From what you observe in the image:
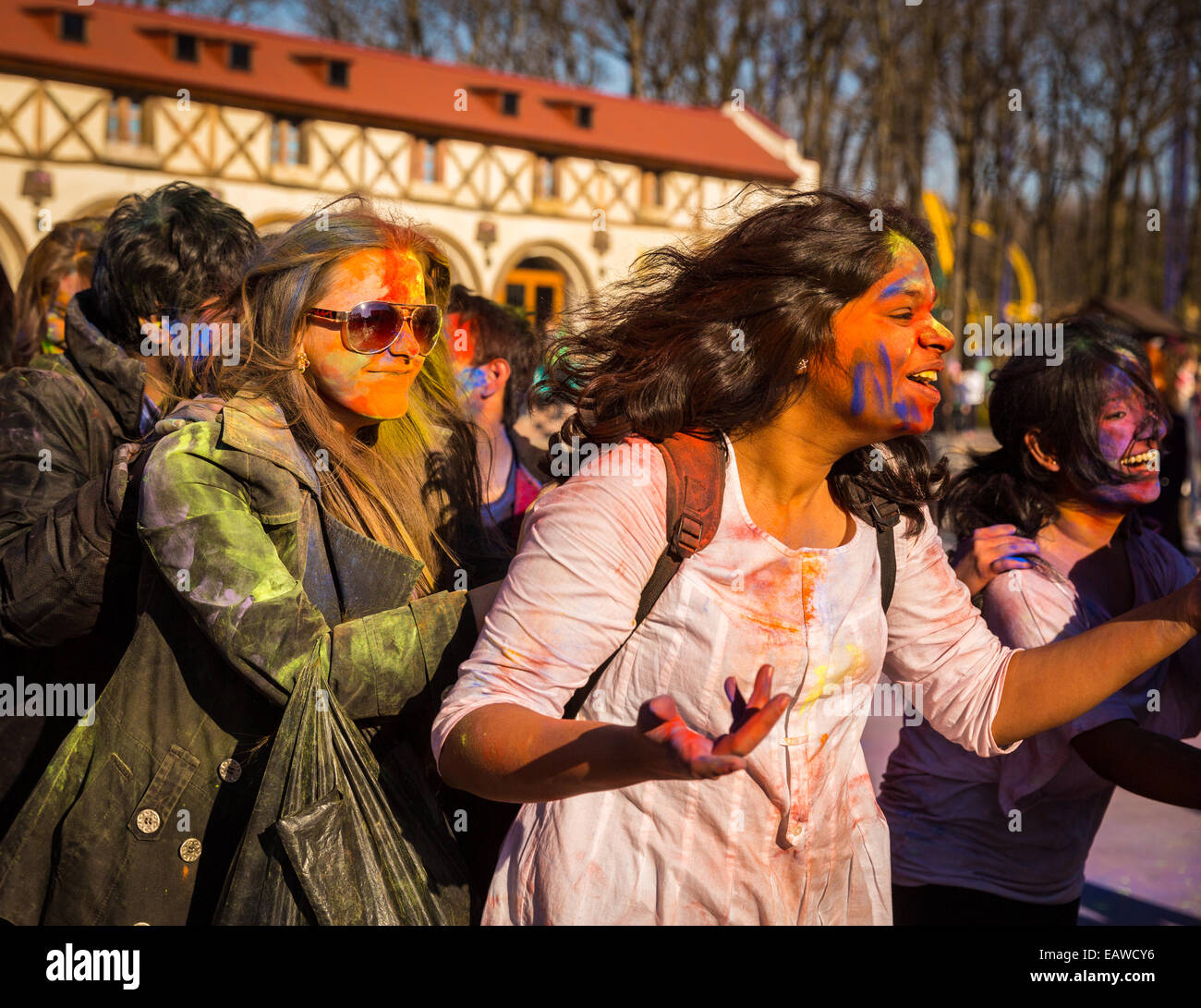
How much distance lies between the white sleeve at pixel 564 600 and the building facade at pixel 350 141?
54.3 feet

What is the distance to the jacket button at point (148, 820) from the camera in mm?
1946

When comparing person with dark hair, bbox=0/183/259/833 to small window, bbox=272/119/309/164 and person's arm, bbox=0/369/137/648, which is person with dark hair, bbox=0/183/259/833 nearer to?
person's arm, bbox=0/369/137/648

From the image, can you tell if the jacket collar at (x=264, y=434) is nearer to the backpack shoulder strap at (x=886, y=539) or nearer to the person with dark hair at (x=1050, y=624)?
the backpack shoulder strap at (x=886, y=539)

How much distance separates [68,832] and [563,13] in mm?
35885

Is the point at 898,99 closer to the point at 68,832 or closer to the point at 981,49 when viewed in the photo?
the point at 981,49

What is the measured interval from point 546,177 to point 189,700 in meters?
26.0

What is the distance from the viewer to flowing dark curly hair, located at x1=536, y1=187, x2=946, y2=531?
73.9 inches

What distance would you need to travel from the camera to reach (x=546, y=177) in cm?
2697

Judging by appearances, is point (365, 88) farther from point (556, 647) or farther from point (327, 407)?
point (556, 647)

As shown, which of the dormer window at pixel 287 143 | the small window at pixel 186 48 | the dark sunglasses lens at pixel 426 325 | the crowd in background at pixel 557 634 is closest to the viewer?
the crowd in background at pixel 557 634

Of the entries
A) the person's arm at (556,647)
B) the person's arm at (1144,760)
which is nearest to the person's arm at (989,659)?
the person's arm at (1144,760)

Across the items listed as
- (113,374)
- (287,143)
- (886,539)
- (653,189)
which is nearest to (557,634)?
(886,539)

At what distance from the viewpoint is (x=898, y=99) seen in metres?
34.0

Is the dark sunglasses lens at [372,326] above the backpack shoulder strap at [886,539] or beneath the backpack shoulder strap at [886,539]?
above
